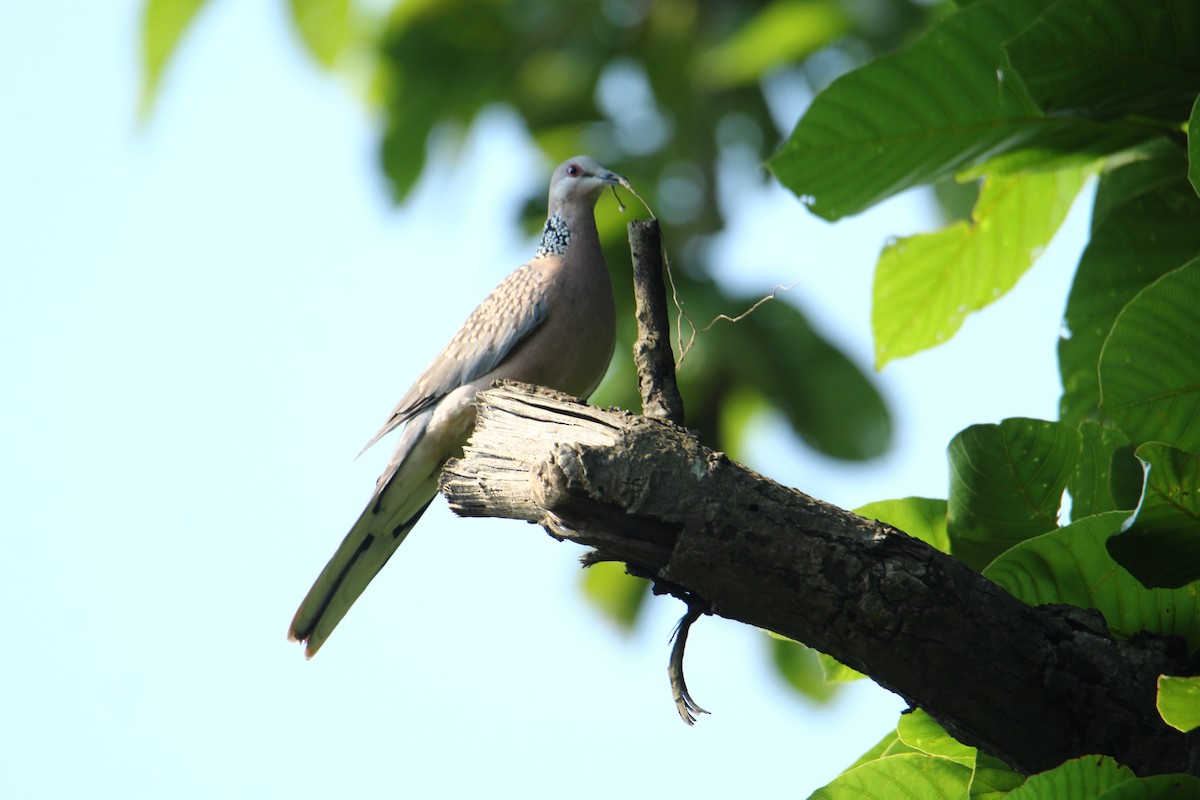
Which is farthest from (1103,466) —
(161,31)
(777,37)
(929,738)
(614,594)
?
(161,31)

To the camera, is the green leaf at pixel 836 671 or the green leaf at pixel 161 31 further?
the green leaf at pixel 161 31

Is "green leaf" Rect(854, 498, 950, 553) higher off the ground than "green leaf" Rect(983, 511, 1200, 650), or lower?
higher

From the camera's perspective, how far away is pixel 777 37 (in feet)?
16.6

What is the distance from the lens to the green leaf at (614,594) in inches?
235

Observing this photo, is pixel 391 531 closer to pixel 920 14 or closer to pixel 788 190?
pixel 788 190

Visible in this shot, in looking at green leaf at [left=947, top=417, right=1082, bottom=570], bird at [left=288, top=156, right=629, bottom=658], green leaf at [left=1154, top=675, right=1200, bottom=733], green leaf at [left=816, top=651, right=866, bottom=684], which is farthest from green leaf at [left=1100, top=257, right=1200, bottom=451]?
bird at [left=288, top=156, right=629, bottom=658]

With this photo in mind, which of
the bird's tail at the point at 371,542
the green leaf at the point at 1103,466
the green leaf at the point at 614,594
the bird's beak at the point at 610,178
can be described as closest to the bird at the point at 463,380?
the bird's tail at the point at 371,542

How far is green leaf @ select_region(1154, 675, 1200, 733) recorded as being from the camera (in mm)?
1858

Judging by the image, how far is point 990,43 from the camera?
2719mm

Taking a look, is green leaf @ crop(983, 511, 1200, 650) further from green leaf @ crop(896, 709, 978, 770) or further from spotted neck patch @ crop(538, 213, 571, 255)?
spotted neck patch @ crop(538, 213, 571, 255)

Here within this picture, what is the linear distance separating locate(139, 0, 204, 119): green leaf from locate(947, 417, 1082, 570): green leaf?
3719 millimetres

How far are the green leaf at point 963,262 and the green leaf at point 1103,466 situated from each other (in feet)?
3.27

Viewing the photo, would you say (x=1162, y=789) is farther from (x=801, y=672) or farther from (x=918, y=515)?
(x=801, y=672)

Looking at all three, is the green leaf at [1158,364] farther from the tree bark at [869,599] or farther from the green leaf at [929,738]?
the green leaf at [929,738]
